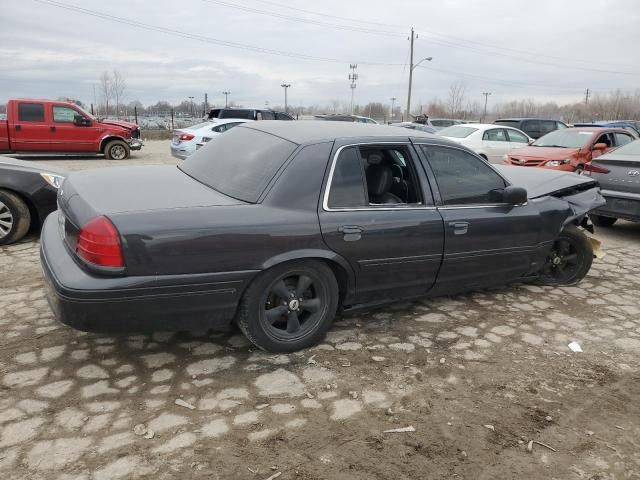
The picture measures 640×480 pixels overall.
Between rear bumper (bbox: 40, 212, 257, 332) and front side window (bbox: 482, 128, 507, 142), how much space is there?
12102 millimetres

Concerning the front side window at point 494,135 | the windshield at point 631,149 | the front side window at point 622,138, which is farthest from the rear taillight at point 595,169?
the front side window at point 494,135

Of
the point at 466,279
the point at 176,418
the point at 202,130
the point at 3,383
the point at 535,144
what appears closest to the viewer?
the point at 176,418

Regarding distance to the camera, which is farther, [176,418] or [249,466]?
[176,418]

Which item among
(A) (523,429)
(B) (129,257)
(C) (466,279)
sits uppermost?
(B) (129,257)

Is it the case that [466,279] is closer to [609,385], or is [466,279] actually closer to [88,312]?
[609,385]

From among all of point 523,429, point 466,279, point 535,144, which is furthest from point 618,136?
point 523,429

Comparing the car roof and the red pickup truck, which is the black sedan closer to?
the car roof

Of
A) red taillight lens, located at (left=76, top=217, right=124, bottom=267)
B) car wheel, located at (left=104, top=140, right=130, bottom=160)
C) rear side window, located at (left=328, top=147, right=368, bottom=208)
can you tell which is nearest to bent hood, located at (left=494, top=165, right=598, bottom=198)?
rear side window, located at (left=328, top=147, right=368, bottom=208)

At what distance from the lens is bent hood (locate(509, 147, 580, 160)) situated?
10.2 metres

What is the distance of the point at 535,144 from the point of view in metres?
11.5

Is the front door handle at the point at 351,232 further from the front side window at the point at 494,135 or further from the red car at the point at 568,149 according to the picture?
the front side window at the point at 494,135

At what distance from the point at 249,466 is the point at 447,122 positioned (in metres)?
27.3

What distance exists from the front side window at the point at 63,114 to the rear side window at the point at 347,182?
528 inches

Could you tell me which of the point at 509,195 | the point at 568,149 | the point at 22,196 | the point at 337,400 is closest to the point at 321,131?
the point at 509,195
